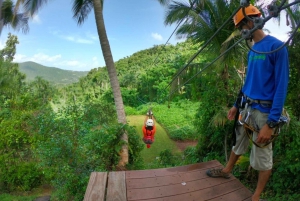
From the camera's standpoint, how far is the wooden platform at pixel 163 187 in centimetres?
202

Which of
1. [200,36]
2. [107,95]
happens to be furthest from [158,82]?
[200,36]

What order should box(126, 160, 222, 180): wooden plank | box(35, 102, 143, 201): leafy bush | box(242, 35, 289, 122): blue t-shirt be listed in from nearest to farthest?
1. box(242, 35, 289, 122): blue t-shirt
2. box(126, 160, 222, 180): wooden plank
3. box(35, 102, 143, 201): leafy bush

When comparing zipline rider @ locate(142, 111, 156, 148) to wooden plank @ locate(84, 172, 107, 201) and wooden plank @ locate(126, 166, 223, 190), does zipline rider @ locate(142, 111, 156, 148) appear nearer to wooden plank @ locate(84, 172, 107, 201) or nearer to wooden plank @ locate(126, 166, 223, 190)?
wooden plank @ locate(126, 166, 223, 190)

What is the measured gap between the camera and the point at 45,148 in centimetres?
498

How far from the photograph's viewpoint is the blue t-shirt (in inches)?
64.8

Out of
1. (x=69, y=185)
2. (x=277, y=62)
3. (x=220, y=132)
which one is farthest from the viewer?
(x=220, y=132)

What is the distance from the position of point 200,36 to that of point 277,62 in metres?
5.49

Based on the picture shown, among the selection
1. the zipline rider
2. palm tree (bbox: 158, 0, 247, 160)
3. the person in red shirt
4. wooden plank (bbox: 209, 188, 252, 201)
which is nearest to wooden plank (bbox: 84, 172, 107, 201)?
wooden plank (bbox: 209, 188, 252, 201)

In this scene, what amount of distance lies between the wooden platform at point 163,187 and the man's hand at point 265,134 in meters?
0.61

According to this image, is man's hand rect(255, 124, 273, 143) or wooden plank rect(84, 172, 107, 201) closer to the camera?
man's hand rect(255, 124, 273, 143)

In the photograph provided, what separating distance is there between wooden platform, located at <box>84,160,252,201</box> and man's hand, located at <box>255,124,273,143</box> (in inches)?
24.1

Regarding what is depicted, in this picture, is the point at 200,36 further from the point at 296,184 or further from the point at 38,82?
the point at 38,82

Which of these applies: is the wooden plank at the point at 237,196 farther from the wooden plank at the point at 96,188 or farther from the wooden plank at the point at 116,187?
the wooden plank at the point at 96,188

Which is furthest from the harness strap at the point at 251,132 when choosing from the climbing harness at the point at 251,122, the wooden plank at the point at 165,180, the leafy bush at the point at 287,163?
the leafy bush at the point at 287,163
